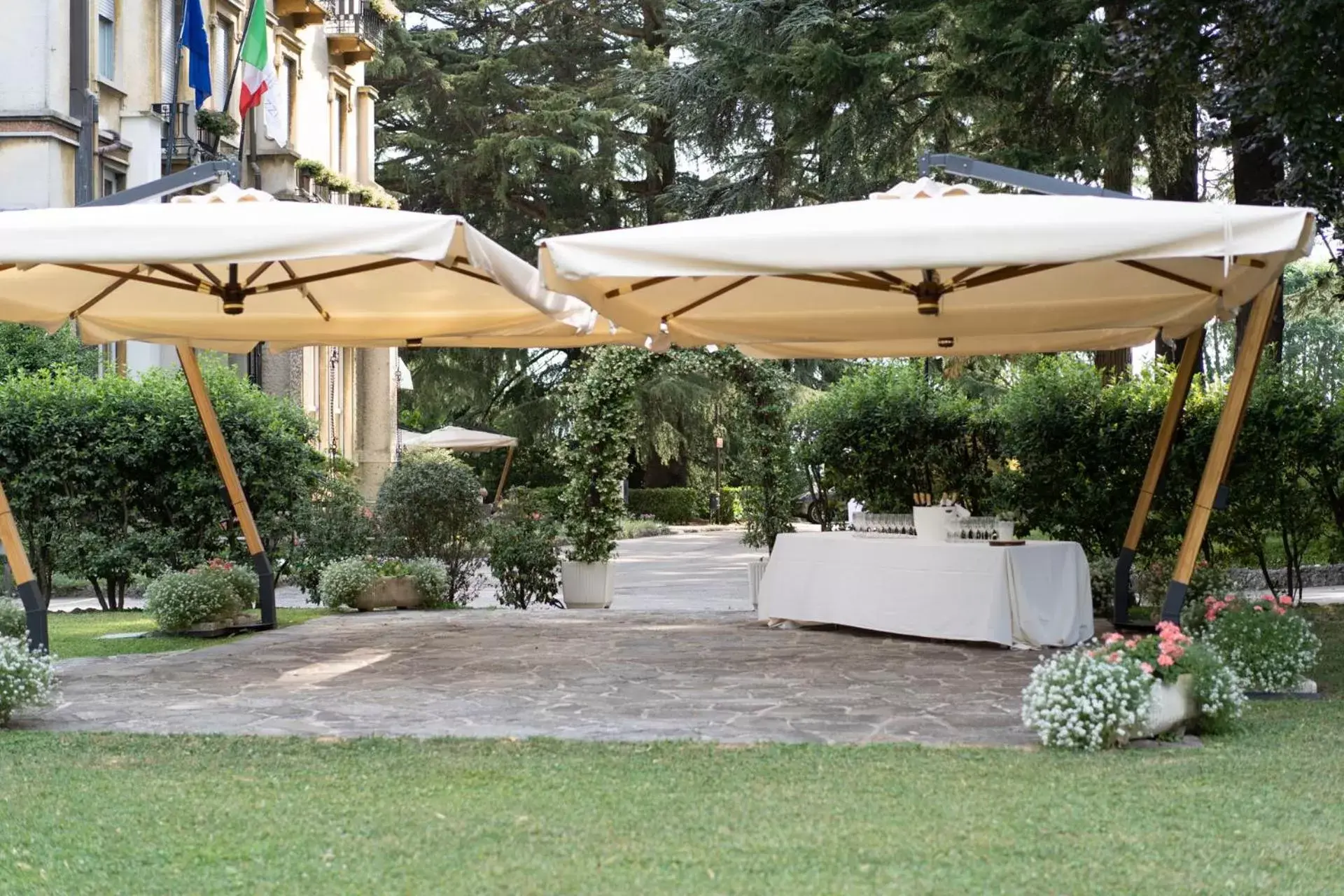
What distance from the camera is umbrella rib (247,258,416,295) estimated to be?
9.12 meters

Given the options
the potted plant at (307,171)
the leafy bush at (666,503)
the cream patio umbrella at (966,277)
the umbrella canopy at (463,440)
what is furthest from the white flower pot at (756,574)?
the leafy bush at (666,503)

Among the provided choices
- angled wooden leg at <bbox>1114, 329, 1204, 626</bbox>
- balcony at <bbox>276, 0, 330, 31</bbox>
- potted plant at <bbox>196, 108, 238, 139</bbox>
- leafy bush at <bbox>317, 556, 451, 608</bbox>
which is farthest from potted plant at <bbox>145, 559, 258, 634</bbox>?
Result: balcony at <bbox>276, 0, 330, 31</bbox>

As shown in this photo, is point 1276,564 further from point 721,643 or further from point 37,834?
point 37,834

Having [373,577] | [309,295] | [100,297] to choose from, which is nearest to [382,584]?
[373,577]

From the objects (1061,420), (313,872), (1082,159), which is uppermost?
(1082,159)

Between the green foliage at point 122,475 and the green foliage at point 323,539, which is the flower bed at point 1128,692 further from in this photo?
the green foliage at point 122,475

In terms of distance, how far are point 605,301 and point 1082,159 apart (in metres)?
8.86

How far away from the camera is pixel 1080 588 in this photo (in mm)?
10586

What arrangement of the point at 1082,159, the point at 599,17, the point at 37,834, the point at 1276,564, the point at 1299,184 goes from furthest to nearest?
the point at 599,17 < the point at 1276,564 < the point at 1082,159 < the point at 1299,184 < the point at 37,834

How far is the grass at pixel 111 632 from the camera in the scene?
424 inches

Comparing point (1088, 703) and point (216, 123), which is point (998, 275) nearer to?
point (1088, 703)

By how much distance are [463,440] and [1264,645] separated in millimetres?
25709

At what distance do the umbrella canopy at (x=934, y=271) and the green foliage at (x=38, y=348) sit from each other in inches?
409

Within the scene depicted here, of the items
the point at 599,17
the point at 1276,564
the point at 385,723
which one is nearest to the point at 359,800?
the point at 385,723
